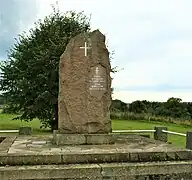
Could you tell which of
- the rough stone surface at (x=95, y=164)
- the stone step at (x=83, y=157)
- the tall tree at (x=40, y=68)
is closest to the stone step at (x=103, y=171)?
the rough stone surface at (x=95, y=164)

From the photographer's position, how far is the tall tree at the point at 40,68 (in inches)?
783

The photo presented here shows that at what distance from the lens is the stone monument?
9086 millimetres

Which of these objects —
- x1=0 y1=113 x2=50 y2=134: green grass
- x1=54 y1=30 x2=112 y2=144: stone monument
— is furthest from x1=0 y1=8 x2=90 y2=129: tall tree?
x1=54 y1=30 x2=112 y2=144: stone monument

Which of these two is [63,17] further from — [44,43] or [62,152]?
[62,152]

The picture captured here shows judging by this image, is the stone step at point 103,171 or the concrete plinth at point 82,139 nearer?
the stone step at point 103,171

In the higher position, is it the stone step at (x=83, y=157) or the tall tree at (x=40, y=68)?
the tall tree at (x=40, y=68)

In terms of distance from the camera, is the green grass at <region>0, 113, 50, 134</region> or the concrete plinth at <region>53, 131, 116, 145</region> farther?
the green grass at <region>0, 113, 50, 134</region>

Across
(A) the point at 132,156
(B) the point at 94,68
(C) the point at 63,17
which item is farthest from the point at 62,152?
(C) the point at 63,17

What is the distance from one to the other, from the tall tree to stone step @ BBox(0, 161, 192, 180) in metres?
12.6

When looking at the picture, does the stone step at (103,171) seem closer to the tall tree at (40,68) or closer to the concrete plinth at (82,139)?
the concrete plinth at (82,139)

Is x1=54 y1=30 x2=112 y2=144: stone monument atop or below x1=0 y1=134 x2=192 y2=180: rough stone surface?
atop

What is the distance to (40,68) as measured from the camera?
20281 millimetres

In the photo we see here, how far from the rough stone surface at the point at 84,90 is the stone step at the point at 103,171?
2.06 metres

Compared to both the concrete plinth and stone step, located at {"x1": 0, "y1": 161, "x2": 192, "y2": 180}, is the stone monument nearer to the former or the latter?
the concrete plinth
